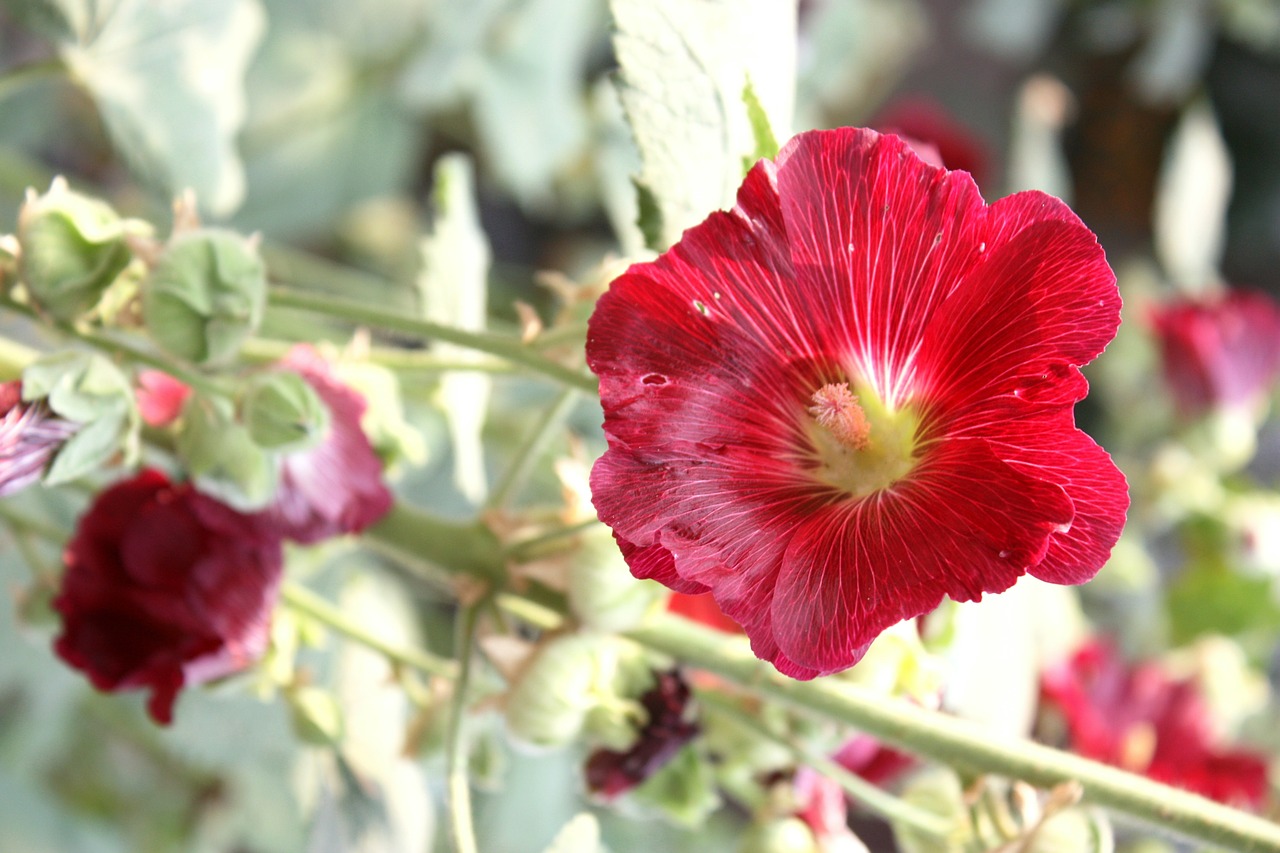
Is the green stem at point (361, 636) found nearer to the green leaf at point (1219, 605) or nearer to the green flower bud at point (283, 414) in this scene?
the green flower bud at point (283, 414)

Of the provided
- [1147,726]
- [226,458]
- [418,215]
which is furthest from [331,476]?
[418,215]

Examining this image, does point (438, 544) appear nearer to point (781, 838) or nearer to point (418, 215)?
point (781, 838)

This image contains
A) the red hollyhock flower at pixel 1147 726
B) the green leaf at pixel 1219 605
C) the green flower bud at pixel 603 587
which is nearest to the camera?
the green flower bud at pixel 603 587

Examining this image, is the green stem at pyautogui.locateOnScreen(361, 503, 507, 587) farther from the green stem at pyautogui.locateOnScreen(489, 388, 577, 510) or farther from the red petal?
the red petal

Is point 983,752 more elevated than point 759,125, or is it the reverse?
point 759,125

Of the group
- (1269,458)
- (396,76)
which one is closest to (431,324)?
(396,76)

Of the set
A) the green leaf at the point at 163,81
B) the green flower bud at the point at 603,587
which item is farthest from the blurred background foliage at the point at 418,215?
the green flower bud at the point at 603,587
